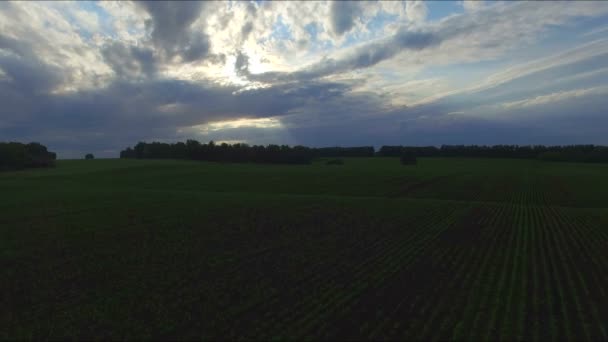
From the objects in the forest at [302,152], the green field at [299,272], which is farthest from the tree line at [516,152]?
the green field at [299,272]

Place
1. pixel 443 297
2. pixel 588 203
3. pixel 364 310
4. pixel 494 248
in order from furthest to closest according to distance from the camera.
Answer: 1. pixel 588 203
2. pixel 494 248
3. pixel 443 297
4. pixel 364 310

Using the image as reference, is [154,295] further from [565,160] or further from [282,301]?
[565,160]

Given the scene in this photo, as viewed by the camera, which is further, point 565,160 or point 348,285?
point 565,160

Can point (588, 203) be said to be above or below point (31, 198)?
below

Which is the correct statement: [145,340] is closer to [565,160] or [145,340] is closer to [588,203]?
[588,203]

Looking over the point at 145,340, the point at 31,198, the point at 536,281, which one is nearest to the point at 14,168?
the point at 31,198

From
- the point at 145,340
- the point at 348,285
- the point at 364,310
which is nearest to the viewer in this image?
the point at 145,340

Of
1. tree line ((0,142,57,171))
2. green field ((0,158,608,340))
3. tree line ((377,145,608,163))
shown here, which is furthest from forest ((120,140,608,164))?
green field ((0,158,608,340))

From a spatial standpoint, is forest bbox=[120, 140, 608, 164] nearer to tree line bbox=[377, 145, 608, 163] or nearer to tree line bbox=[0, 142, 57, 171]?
tree line bbox=[377, 145, 608, 163]
